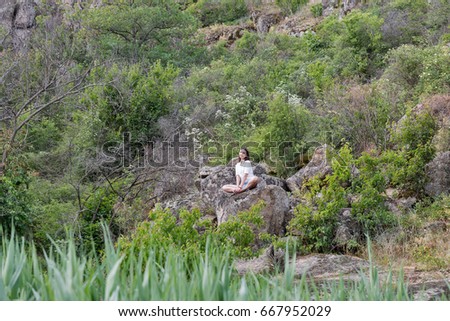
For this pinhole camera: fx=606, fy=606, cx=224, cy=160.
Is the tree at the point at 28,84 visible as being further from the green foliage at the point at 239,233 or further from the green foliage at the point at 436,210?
the green foliage at the point at 436,210

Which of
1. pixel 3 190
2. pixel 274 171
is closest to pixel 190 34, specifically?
pixel 274 171

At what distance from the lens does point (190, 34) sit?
1073 inches

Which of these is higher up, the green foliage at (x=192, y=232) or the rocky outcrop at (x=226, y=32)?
the rocky outcrop at (x=226, y=32)

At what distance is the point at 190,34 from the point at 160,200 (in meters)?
15.2

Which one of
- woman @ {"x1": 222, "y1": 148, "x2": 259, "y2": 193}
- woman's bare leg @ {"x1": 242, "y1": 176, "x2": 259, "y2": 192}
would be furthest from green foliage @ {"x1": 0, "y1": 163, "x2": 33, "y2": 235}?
woman's bare leg @ {"x1": 242, "y1": 176, "x2": 259, "y2": 192}

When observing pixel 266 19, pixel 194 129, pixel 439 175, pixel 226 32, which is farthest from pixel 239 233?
pixel 266 19

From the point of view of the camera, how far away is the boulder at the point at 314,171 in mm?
12273

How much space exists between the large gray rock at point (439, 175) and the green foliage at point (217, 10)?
27.7 meters

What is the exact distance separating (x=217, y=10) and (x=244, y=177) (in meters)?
29.7

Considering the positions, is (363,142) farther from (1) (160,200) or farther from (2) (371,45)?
(2) (371,45)

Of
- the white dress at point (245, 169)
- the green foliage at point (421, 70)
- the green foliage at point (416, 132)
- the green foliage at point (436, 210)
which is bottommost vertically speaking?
the green foliage at point (436, 210)

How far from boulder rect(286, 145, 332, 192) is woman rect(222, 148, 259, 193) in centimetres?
173

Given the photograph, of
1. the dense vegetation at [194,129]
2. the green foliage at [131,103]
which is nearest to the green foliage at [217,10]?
the dense vegetation at [194,129]

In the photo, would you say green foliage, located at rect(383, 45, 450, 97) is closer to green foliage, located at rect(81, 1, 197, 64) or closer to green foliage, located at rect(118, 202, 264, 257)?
green foliage, located at rect(118, 202, 264, 257)
